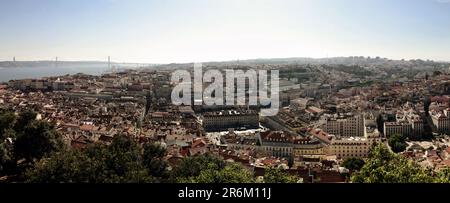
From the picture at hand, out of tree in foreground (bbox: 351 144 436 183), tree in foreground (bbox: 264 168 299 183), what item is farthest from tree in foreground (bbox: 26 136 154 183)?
tree in foreground (bbox: 351 144 436 183)

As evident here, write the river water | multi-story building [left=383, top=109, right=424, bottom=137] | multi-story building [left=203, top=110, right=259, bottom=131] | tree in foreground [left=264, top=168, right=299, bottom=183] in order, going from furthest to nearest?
the river water < multi-story building [left=203, top=110, right=259, bottom=131] < multi-story building [left=383, top=109, right=424, bottom=137] < tree in foreground [left=264, top=168, right=299, bottom=183]

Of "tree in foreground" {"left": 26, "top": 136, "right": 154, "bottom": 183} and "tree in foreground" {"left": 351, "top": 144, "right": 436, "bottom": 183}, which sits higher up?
"tree in foreground" {"left": 351, "top": 144, "right": 436, "bottom": 183}

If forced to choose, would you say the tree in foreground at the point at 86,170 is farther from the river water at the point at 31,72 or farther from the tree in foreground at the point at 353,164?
the river water at the point at 31,72

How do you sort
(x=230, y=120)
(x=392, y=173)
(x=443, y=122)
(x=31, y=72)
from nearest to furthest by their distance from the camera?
(x=392, y=173) < (x=443, y=122) < (x=230, y=120) < (x=31, y=72)

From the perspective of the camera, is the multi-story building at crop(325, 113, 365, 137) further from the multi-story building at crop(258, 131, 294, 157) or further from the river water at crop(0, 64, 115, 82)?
the river water at crop(0, 64, 115, 82)

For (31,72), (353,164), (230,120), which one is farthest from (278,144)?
(31,72)

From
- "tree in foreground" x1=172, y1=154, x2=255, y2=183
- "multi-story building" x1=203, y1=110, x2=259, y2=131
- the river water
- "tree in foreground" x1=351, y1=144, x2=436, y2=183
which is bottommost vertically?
"multi-story building" x1=203, y1=110, x2=259, y2=131

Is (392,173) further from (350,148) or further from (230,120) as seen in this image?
(230,120)

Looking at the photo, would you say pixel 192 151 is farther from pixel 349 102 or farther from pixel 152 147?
pixel 349 102
